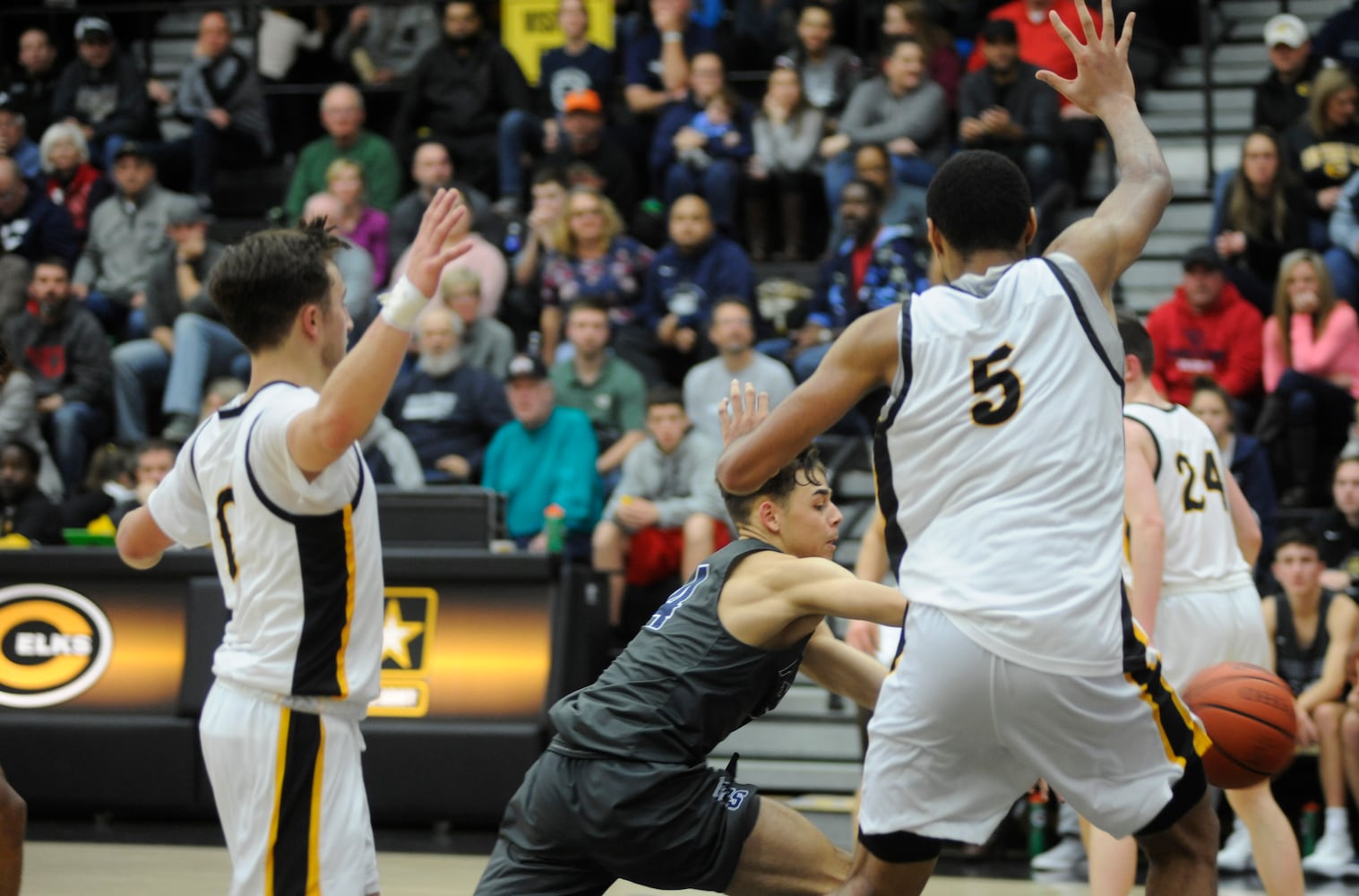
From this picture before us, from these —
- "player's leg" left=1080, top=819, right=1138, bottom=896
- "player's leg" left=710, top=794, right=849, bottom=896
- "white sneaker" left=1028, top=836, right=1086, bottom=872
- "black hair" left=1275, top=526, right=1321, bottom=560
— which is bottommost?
"white sneaker" left=1028, top=836, right=1086, bottom=872

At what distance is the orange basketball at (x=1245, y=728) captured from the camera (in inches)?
194

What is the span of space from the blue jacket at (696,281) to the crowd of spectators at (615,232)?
0.02 m

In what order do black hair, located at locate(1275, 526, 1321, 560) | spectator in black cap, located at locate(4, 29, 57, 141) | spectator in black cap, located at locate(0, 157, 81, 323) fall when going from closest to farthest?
1. black hair, located at locate(1275, 526, 1321, 560)
2. spectator in black cap, located at locate(0, 157, 81, 323)
3. spectator in black cap, located at locate(4, 29, 57, 141)

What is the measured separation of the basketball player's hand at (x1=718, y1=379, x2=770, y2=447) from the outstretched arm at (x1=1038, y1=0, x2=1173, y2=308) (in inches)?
30.4

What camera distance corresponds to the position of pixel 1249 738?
4926 millimetres

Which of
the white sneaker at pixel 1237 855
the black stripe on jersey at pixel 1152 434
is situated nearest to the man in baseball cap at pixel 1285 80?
the white sneaker at pixel 1237 855

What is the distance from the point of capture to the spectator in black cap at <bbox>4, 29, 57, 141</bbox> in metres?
14.7

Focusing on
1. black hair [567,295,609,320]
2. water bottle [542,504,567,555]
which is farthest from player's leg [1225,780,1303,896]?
black hair [567,295,609,320]

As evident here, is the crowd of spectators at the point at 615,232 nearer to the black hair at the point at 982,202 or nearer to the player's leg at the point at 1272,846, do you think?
the player's leg at the point at 1272,846

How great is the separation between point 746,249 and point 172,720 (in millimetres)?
5436

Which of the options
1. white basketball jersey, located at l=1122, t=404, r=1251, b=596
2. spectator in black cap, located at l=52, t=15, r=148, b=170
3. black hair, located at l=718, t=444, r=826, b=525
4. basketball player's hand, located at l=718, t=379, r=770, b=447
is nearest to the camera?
basketball player's hand, located at l=718, t=379, r=770, b=447

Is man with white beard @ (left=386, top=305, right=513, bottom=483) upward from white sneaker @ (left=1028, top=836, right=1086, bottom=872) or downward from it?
upward

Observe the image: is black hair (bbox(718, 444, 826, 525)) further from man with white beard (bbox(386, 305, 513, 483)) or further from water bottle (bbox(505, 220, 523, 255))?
water bottle (bbox(505, 220, 523, 255))

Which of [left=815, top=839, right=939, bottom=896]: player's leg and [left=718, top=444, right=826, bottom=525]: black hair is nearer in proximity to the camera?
[left=815, top=839, right=939, bottom=896]: player's leg
